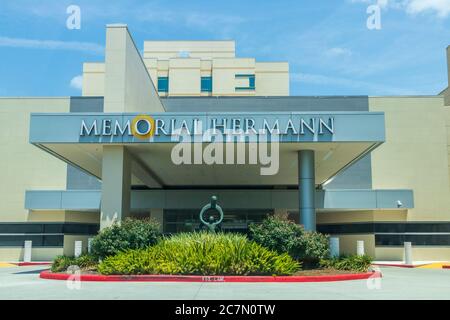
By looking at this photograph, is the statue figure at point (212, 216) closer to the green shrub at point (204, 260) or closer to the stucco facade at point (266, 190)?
the green shrub at point (204, 260)

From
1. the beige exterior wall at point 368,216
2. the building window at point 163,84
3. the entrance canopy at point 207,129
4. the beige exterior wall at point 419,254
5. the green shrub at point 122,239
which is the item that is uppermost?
the building window at point 163,84

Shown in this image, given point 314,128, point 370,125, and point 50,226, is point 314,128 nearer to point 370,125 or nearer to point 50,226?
point 370,125

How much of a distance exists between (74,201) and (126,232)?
18679 mm

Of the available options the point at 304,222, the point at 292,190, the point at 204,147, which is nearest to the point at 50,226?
the point at 292,190

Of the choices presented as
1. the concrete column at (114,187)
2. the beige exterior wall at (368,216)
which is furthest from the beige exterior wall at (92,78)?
the concrete column at (114,187)

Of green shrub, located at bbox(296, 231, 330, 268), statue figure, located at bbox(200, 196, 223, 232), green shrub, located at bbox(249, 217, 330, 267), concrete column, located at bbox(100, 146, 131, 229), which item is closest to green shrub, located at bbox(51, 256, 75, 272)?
concrete column, located at bbox(100, 146, 131, 229)

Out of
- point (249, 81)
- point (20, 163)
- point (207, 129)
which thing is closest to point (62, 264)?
point (207, 129)

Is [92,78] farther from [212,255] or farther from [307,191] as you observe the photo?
[212,255]

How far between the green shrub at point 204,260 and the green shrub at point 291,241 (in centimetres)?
58

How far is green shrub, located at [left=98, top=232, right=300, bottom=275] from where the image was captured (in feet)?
54.9

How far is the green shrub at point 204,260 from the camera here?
16.7 metres

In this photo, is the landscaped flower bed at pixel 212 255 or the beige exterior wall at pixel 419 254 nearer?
the landscaped flower bed at pixel 212 255

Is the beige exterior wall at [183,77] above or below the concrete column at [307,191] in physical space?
above
